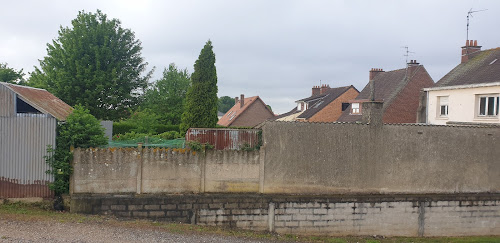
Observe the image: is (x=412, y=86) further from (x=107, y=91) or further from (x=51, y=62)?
(x=51, y=62)

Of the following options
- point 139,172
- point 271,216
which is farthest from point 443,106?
point 139,172

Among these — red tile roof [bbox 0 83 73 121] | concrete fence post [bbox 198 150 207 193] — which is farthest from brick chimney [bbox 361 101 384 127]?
red tile roof [bbox 0 83 73 121]

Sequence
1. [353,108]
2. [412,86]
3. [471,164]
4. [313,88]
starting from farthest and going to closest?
[313,88] → [353,108] → [412,86] → [471,164]

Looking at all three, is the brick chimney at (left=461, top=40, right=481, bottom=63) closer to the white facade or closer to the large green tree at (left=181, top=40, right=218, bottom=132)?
the white facade

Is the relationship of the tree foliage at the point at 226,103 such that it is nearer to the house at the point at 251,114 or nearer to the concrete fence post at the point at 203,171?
the house at the point at 251,114

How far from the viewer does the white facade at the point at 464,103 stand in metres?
19.7

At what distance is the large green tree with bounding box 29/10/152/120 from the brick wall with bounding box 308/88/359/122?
17.3 m

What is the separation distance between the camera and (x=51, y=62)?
31219 millimetres

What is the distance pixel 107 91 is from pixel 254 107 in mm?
22438

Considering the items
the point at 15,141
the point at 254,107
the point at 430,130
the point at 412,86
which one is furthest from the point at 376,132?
the point at 254,107

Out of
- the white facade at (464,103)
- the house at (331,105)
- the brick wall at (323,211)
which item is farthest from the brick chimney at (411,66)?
the brick wall at (323,211)

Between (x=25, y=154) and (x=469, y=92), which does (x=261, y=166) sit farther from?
(x=469, y=92)

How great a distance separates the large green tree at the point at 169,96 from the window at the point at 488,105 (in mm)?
27401

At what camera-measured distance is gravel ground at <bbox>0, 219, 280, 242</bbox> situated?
8969 millimetres
